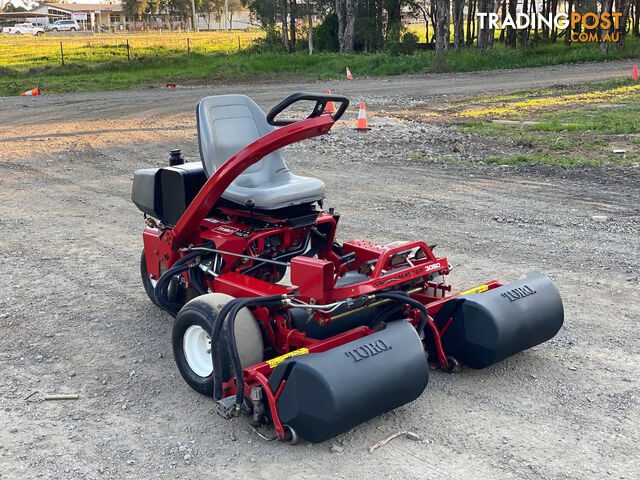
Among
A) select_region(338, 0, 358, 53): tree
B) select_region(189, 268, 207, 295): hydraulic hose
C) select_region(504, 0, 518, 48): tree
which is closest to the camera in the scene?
select_region(189, 268, 207, 295): hydraulic hose

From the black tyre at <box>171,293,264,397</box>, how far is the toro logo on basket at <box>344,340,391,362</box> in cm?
63

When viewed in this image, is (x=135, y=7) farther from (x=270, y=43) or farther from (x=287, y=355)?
(x=287, y=355)

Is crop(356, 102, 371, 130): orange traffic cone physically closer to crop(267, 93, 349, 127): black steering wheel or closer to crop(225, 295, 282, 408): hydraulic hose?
crop(267, 93, 349, 127): black steering wheel

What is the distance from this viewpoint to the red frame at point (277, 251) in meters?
4.29

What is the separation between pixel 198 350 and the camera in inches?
185

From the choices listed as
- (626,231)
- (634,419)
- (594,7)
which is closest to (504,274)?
(626,231)

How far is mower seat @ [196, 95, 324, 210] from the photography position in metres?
4.98

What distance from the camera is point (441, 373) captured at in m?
4.86

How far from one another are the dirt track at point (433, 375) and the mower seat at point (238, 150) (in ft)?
4.33

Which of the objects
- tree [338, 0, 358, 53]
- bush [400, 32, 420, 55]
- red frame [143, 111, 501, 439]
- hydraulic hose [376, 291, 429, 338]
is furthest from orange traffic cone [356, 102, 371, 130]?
bush [400, 32, 420, 55]

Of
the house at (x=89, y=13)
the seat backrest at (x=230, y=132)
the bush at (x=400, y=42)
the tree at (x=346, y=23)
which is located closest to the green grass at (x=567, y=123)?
the seat backrest at (x=230, y=132)

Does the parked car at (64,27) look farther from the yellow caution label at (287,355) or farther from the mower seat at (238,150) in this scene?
the yellow caution label at (287,355)

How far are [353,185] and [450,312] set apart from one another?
6.01 m

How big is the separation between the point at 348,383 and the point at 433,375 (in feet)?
3.82
